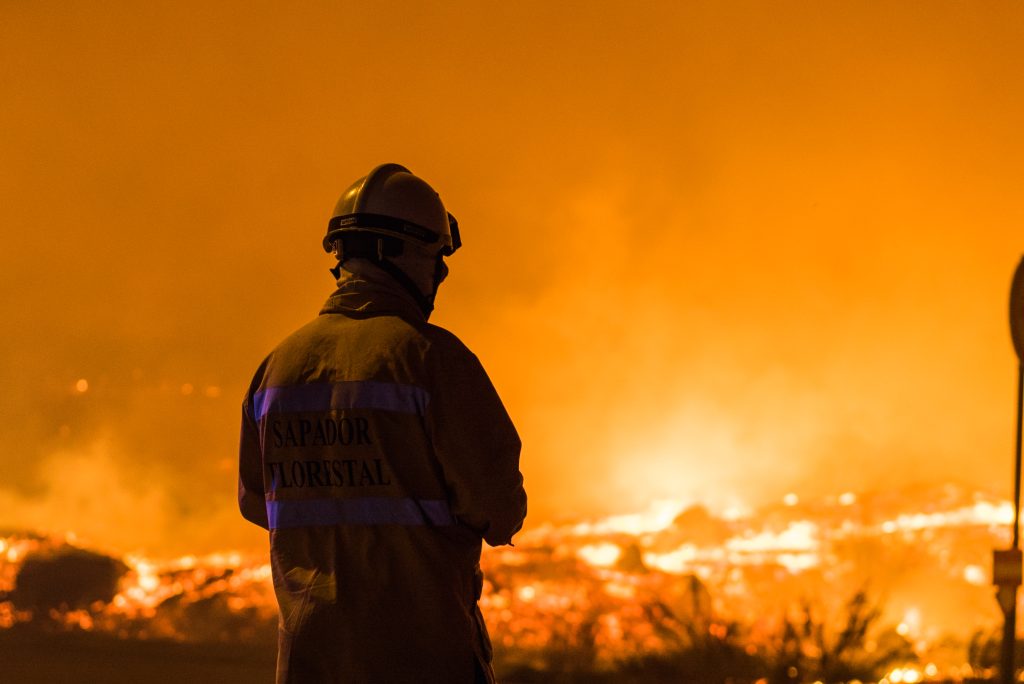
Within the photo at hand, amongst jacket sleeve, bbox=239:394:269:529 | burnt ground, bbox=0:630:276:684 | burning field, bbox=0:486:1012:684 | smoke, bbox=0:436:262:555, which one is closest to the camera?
jacket sleeve, bbox=239:394:269:529

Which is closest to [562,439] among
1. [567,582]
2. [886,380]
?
[567,582]

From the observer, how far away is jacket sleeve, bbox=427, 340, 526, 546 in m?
2.57

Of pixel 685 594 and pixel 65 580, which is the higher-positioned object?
pixel 65 580

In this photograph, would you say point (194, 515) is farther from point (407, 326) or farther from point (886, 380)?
point (407, 326)

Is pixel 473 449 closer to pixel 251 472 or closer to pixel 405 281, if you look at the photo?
pixel 405 281

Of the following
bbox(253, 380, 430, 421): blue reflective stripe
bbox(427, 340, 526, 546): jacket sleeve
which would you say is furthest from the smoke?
bbox(427, 340, 526, 546): jacket sleeve

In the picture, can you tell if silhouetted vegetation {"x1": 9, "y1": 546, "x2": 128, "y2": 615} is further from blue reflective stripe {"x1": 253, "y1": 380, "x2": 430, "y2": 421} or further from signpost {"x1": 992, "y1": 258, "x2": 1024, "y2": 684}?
blue reflective stripe {"x1": 253, "y1": 380, "x2": 430, "y2": 421}

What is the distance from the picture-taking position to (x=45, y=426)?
10.8 m

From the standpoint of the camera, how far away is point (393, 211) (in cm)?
284

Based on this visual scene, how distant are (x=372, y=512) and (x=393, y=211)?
0.69m

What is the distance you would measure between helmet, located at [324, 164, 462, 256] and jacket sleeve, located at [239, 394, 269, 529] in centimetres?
48

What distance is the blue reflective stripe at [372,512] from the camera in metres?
2.61

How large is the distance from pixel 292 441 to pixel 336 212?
0.55m

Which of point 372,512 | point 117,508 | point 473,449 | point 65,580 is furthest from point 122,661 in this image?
point 473,449
